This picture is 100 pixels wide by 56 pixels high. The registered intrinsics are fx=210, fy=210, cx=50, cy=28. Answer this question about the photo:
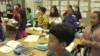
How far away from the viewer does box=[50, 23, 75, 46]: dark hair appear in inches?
78.6

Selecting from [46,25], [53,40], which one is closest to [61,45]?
[53,40]

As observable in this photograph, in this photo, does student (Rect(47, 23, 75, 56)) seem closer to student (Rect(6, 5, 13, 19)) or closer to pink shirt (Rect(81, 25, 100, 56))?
pink shirt (Rect(81, 25, 100, 56))

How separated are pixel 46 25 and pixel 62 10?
12.0 ft

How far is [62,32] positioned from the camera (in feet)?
6.55

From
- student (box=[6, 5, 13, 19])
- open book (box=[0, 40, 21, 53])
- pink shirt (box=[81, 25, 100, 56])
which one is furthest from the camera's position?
student (box=[6, 5, 13, 19])

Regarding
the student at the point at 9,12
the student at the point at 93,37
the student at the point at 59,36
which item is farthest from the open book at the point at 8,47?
the student at the point at 9,12

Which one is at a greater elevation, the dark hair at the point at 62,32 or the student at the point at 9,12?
the dark hair at the point at 62,32

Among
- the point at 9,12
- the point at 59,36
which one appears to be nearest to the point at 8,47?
the point at 59,36

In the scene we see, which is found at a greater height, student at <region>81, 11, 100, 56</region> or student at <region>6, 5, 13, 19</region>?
student at <region>81, 11, 100, 56</region>

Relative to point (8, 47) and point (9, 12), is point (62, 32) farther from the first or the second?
point (9, 12)

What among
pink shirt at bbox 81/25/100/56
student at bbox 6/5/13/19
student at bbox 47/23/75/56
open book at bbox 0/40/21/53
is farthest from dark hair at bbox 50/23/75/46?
student at bbox 6/5/13/19

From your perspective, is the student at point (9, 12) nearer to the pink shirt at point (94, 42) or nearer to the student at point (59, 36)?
the pink shirt at point (94, 42)

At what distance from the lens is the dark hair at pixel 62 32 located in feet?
6.55

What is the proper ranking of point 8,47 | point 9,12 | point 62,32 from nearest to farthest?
point 62,32 → point 8,47 → point 9,12
